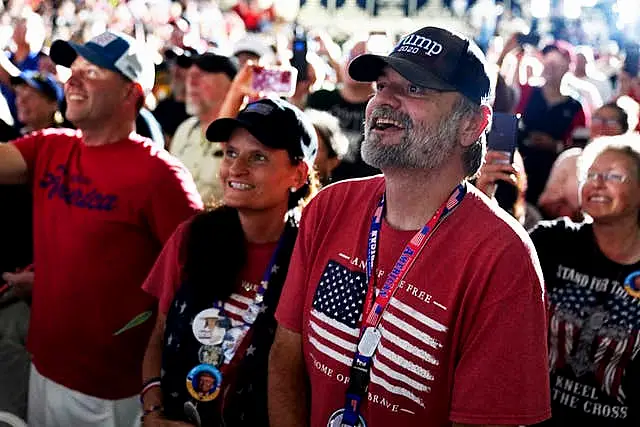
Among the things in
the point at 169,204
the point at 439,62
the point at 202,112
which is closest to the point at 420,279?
the point at 439,62

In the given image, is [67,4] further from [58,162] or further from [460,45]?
[460,45]

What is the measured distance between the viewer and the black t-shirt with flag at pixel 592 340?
290 centimetres

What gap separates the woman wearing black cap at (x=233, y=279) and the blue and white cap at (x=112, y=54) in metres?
0.74

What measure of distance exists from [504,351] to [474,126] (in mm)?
592

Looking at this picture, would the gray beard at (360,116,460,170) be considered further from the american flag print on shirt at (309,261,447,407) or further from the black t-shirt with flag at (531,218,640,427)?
the black t-shirt with flag at (531,218,640,427)

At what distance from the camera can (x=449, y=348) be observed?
1962mm

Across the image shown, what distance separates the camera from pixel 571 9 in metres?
12.9

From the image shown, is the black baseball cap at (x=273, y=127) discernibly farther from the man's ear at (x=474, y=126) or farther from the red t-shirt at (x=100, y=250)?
the man's ear at (x=474, y=126)

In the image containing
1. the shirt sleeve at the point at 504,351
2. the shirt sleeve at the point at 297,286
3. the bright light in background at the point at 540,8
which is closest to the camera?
the shirt sleeve at the point at 504,351

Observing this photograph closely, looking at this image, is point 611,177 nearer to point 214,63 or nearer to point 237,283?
point 237,283

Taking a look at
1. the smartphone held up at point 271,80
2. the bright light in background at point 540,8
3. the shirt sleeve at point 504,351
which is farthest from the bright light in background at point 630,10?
the shirt sleeve at point 504,351

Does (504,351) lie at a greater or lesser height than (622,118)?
lesser

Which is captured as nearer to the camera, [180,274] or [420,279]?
[420,279]

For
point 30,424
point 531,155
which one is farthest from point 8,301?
point 531,155
